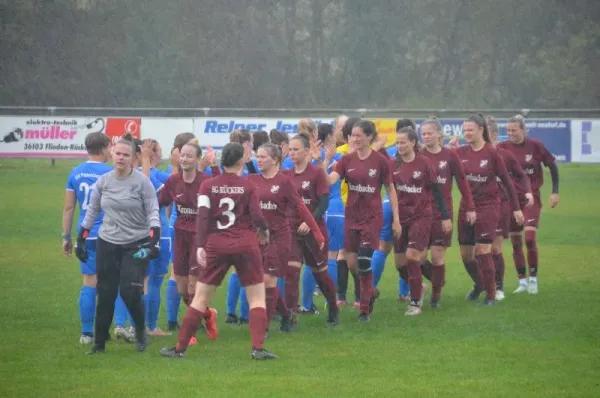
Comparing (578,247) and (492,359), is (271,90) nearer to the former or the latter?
(578,247)

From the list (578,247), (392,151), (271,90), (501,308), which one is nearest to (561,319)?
(501,308)

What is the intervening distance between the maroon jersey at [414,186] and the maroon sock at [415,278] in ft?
1.52

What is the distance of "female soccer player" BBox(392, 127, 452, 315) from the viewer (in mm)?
11211

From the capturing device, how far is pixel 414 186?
1124cm

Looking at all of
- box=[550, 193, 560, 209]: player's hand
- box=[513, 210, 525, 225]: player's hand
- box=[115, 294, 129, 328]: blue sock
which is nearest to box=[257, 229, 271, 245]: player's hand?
box=[115, 294, 129, 328]: blue sock

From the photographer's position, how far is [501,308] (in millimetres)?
11680

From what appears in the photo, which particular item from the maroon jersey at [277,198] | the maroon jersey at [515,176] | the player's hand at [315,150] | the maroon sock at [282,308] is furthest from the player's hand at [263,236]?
the maroon jersey at [515,176]

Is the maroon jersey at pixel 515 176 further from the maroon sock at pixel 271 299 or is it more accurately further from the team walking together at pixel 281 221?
the maroon sock at pixel 271 299

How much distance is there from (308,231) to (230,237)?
1866 millimetres

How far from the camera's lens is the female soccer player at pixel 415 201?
11211 millimetres

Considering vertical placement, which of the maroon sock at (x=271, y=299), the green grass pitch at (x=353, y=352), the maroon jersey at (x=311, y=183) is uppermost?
the maroon jersey at (x=311, y=183)

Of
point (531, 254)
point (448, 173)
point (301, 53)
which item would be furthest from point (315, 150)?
point (301, 53)

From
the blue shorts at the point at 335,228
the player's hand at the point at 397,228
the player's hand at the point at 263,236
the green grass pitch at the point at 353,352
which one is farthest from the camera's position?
the blue shorts at the point at 335,228

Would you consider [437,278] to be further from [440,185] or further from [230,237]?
[230,237]
